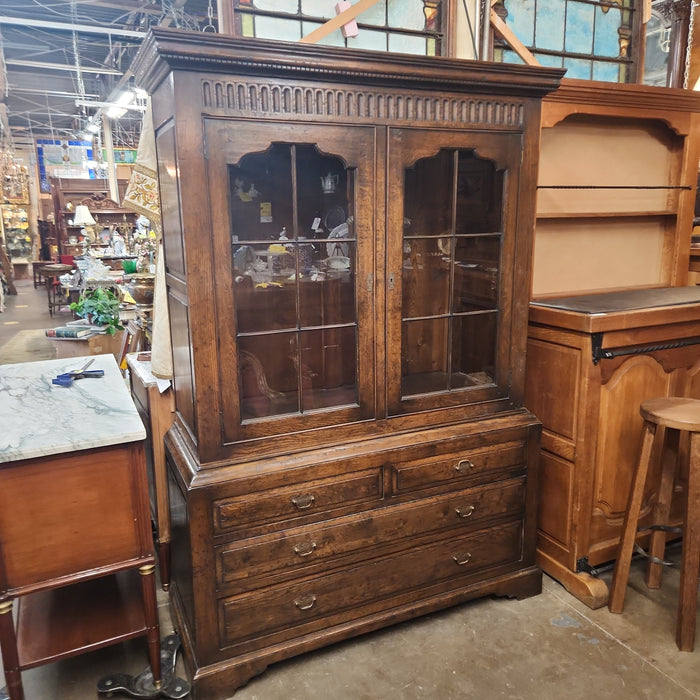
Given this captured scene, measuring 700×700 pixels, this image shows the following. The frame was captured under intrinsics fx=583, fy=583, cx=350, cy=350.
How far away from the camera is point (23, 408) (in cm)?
180

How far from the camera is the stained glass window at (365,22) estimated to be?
6.47 feet

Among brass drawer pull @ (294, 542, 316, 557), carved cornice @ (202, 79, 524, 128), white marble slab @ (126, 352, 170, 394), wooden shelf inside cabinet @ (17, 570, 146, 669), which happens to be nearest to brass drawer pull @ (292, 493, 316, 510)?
brass drawer pull @ (294, 542, 316, 557)

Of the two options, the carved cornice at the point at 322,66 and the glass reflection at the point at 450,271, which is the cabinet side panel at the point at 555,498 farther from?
the carved cornice at the point at 322,66

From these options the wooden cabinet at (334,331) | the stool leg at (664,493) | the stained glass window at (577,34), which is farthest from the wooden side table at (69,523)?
the stained glass window at (577,34)

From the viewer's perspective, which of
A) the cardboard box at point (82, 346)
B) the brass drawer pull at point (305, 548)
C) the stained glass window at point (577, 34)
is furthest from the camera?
the cardboard box at point (82, 346)

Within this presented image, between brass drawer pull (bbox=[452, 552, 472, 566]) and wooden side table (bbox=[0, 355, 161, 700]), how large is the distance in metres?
1.03

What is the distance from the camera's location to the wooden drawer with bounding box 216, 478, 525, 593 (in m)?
1.77

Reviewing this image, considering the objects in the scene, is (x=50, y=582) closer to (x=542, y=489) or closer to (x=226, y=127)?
(x=226, y=127)

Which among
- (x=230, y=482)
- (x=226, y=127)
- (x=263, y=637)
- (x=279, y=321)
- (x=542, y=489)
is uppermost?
(x=226, y=127)

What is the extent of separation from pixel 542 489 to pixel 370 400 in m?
0.93

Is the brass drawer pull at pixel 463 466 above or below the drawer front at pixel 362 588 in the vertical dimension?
above

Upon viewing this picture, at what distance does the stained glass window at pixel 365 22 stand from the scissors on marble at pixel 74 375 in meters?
1.31

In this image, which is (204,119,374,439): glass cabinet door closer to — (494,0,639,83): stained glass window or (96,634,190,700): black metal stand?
(96,634,190,700): black metal stand

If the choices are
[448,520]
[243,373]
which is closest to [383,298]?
[243,373]
